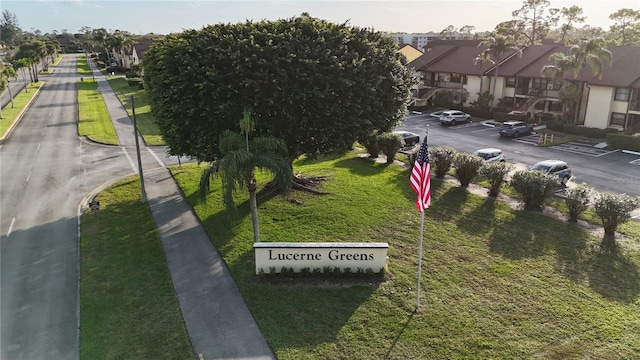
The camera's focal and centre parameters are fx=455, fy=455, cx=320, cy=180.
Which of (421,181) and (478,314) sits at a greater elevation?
(421,181)

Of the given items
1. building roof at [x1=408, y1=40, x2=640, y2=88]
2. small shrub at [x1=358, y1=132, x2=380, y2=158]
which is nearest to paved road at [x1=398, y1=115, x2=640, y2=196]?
small shrub at [x1=358, y1=132, x2=380, y2=158]

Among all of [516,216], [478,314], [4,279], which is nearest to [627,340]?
[478,314]

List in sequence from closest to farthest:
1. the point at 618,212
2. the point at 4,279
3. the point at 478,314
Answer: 1. the point at 478,314
2. the point at 4,279
3. the point at 618,212

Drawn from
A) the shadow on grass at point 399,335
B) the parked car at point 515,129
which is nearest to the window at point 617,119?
the parked car at point 515,129

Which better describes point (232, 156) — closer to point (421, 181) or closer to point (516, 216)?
point (421, 181)

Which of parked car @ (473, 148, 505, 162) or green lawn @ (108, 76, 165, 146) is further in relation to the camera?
green lawn @ (108, 76, 165, 146)

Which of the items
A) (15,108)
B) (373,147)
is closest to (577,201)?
(373,147)

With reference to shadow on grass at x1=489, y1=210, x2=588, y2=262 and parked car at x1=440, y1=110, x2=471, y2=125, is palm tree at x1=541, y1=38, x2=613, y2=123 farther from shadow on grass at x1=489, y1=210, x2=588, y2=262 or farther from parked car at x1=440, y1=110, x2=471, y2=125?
shadow on grass at x1=489, y1=210, x2=588, y2=262
